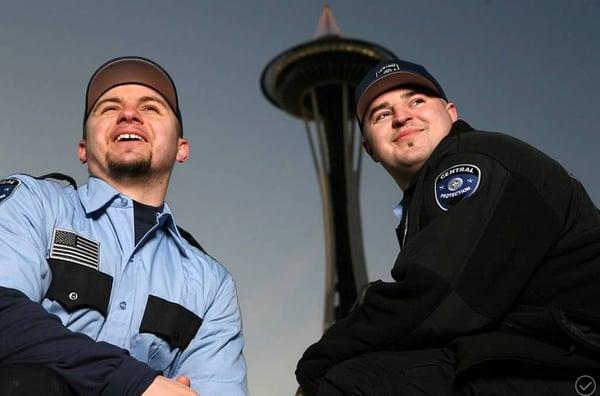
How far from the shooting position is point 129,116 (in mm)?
3488

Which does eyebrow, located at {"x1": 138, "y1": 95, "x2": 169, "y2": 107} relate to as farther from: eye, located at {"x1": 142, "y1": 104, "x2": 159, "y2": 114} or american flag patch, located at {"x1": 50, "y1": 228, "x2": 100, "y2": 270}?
american flag patch, located at {"x1": 50, "y1": 228, "x2": 100, "y2": 270}

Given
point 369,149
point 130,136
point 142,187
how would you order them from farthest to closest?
point 369,149
point 142,187
point 130,136

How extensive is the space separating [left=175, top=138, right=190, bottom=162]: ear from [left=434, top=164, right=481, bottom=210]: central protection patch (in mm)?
1752

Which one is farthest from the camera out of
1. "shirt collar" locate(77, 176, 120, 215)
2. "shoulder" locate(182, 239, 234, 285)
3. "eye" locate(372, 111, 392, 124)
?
"eye" locate(372, 111, 392, 124)

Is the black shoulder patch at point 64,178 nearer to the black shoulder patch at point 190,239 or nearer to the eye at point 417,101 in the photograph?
the black shoulder patch at point 190,239

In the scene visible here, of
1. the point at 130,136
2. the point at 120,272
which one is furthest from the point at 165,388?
the point at 130,136

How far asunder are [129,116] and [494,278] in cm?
209

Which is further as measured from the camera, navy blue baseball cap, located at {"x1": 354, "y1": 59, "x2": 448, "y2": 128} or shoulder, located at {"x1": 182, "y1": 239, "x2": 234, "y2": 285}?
navy blue baseball cap, located at {"x1": 354, "y1": 59, "x2": 448, "y2": 128}

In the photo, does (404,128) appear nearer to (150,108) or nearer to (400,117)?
(400,117)

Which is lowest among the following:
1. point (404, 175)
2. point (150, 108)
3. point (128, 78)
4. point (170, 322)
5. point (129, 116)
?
point (170, 322)

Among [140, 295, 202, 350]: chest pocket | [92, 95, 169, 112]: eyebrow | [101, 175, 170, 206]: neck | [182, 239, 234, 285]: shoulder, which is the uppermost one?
[92, 95, 169, 112]: eyebrow

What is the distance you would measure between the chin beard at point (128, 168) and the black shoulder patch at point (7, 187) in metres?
0.52

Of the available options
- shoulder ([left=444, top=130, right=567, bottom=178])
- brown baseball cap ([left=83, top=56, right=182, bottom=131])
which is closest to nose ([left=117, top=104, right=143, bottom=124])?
brown baseball cap ([left=83, top=56, right=182, bottom=131])

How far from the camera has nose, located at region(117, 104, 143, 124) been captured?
11.4 ft
